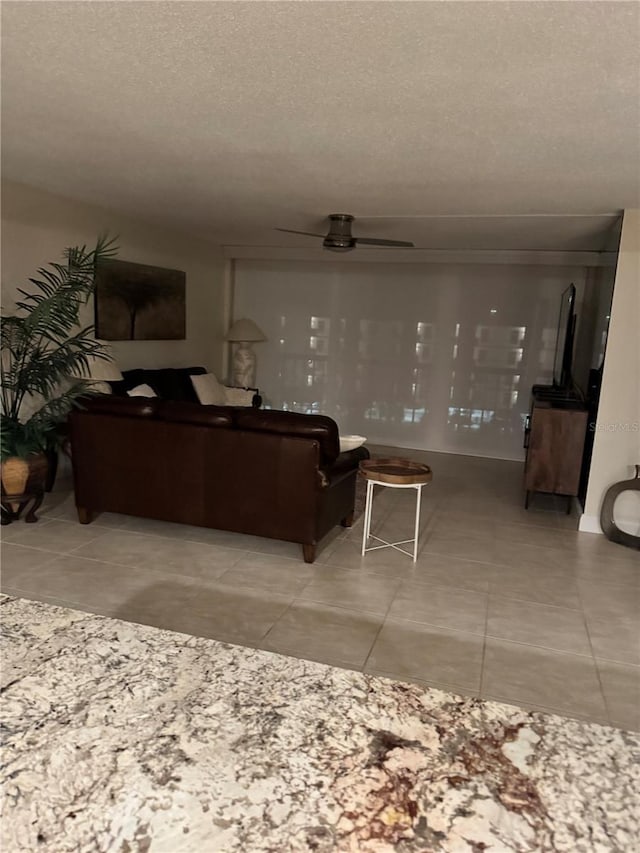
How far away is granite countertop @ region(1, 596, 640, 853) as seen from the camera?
0.72 metres

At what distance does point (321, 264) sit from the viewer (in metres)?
7.44

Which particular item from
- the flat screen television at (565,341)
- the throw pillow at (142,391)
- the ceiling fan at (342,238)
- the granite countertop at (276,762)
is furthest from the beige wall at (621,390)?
the granite countertop at (276,762)

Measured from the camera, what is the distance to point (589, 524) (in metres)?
4.45

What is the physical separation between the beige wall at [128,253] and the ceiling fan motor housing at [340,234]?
2009 mm

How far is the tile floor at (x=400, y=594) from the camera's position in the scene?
8.50 ft

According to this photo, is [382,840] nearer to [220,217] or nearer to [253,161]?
[253,161]

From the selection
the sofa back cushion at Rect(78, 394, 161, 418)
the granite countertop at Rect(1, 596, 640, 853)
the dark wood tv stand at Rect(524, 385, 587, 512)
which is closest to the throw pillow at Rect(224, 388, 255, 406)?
the sofa back cushion at Rect(78, 394, 161, 418)

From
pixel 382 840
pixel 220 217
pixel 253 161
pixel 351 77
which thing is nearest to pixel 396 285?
pixel 220 217

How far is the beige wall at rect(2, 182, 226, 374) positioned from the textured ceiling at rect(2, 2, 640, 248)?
33 cm

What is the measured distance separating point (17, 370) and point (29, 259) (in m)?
0.94

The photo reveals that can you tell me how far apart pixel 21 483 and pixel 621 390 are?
13.7 feet

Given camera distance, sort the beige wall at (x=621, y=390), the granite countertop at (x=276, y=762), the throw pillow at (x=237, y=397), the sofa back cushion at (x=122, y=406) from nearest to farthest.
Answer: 1. the granite countertop at (x=276, y=762)
2. the sofa back cushion at (x=122, y=406)
3. the beige wall at (x=621, y=390)
4. the throw pillow at (x=237, y=397)

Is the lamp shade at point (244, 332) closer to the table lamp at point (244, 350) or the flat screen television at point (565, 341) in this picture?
the table lamp at point (244, 350)

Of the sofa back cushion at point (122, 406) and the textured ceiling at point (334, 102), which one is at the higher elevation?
the textured ceiling at point (334, 102)
